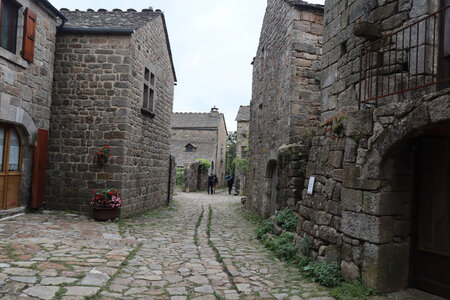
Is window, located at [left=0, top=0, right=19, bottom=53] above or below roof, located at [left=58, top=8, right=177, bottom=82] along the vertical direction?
below

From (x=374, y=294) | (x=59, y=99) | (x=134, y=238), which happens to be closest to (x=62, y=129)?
(x=59, y=99)

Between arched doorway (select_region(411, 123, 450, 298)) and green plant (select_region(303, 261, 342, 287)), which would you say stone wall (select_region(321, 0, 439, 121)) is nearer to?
arched doorway (select_region(411, 123, 450, 298))

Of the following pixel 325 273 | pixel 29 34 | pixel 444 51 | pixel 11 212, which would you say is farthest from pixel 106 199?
pixel 444 51

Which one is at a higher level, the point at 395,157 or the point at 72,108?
the point at 72,108

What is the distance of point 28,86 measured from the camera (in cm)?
751

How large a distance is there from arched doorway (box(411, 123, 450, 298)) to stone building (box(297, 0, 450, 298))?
10mm

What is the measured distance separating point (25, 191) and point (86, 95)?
9.16ft

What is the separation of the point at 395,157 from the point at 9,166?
7607 millimetres

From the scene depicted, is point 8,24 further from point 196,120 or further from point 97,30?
point 196,120

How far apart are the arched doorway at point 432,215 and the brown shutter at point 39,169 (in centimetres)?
791

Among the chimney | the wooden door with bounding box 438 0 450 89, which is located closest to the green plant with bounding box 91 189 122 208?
the wooden door with bounding box 438 0 450 89

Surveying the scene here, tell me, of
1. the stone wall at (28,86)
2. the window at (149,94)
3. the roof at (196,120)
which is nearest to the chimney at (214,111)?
the roof at (196,120)

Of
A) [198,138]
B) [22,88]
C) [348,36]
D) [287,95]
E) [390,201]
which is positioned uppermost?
[198,138]

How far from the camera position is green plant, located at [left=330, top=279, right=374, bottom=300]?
11.6ft
